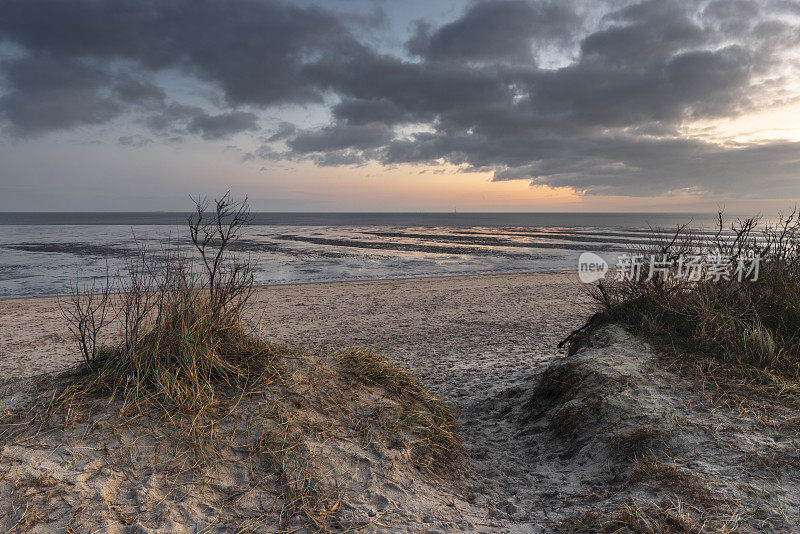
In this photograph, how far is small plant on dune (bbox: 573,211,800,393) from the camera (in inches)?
180

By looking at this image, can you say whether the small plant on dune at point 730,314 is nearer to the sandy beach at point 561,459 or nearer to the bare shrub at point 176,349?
the sandy beach at point 561,459

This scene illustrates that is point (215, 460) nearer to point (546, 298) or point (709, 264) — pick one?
point (709, 264)

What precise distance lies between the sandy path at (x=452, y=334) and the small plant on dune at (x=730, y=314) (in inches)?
75.4

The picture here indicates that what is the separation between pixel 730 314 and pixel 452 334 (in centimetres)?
573

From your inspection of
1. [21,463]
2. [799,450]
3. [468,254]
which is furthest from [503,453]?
[468,254]

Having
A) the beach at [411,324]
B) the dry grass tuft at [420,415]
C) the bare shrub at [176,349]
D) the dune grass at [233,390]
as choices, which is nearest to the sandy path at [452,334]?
the beach at [411,324]

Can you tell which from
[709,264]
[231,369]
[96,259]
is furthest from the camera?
[96,259]

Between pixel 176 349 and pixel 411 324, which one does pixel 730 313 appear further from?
pixel 411 324

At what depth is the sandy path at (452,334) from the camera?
430 cm

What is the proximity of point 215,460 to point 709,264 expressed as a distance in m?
6.79

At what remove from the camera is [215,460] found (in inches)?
123

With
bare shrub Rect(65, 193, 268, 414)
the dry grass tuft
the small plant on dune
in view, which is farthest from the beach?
the small plant on dune

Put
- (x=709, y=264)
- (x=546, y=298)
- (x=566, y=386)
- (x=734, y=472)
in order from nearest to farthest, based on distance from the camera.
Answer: (x=734, y=472)
(x=566, y=386)
(x=709, y=264)
(x=546, y=298)

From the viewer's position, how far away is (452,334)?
33.0 ft
